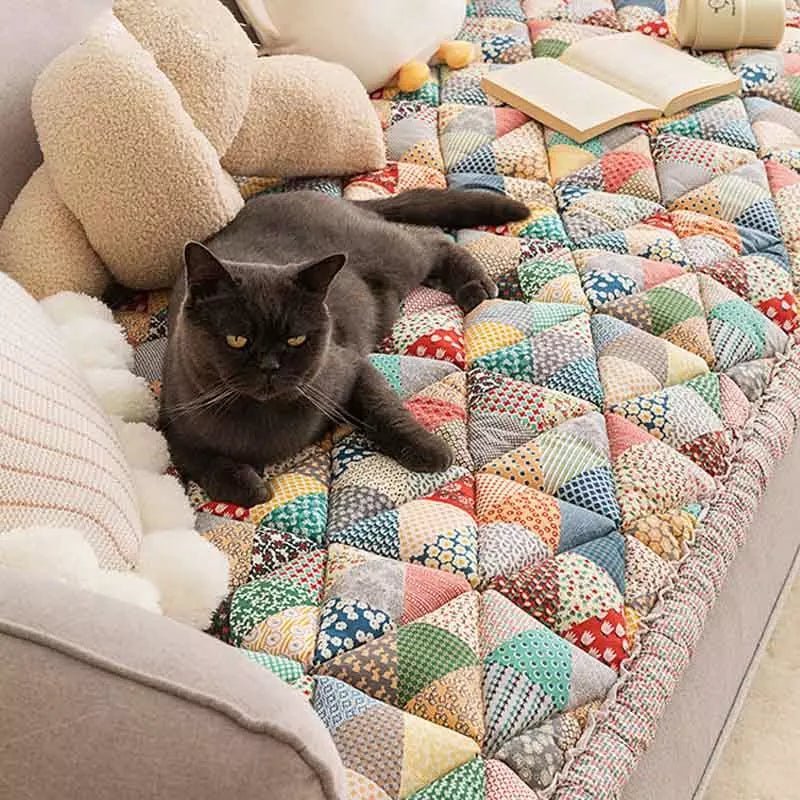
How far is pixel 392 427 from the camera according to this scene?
128 centimetres

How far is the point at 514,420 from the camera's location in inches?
52.1

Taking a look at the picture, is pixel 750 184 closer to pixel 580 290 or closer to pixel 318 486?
pixel 580 290

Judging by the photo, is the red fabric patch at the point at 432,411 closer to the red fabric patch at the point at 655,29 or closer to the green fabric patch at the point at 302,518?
the green fabric patch at the point at 302,518

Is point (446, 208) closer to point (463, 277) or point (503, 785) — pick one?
point (463, 277)

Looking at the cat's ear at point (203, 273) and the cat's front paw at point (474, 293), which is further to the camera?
the cat's front paw at point (474, 293)

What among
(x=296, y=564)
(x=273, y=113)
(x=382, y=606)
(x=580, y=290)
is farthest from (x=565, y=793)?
(x=273, y=113)

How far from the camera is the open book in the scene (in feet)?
6.03

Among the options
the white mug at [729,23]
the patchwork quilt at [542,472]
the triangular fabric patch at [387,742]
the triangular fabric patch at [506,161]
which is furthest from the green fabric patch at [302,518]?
the white mug at [729,23]

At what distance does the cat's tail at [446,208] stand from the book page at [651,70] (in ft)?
1.37

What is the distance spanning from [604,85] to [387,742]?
1.30m

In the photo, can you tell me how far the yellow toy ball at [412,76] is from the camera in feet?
6.30

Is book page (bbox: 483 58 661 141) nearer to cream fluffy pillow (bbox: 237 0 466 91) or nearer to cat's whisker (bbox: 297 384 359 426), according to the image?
cream fluffy pillow (bbox: 237 0 466 91)

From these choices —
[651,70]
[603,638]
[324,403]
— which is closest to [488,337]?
[324,403]

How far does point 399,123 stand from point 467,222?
303mm
